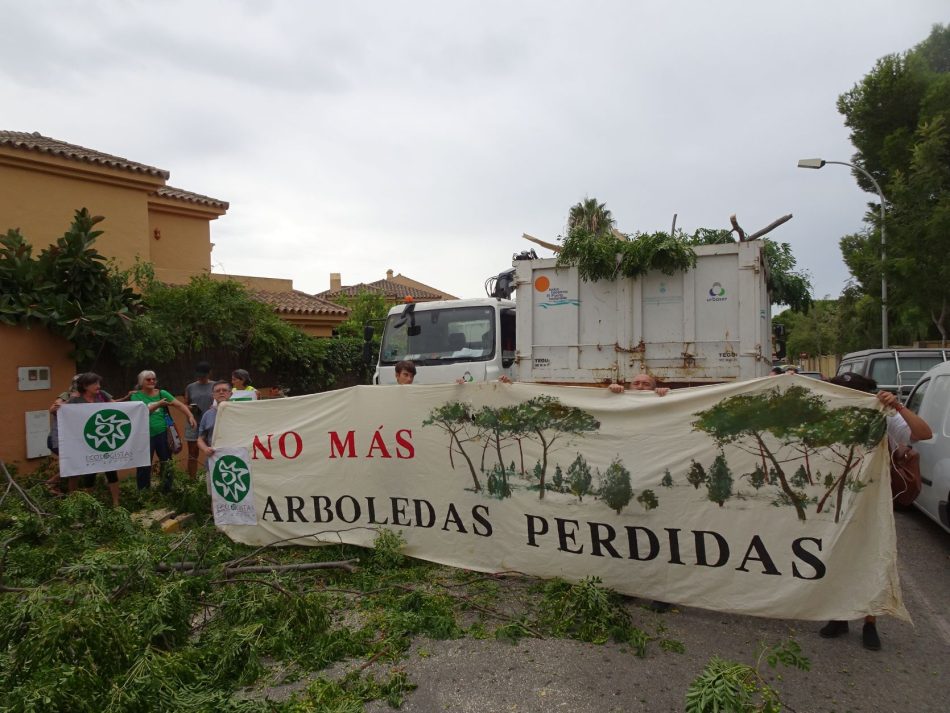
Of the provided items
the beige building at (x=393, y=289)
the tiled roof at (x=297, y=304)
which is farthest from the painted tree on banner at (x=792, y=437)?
the beige building at (x=393, y=289)

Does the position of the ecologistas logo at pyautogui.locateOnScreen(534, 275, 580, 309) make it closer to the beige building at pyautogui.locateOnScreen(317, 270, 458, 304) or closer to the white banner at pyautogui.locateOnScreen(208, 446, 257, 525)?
the white banner at pyautogui.locateOnScreen(208, 446, 257, 525)

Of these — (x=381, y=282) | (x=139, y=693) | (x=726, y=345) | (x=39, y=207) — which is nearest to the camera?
(x=139, y=693)

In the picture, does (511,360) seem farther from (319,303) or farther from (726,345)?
(319,303)

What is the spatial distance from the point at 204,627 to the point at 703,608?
11.0ft

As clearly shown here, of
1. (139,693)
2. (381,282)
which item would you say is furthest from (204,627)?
(381,282)

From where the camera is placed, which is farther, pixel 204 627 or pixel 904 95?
pixel 904 95

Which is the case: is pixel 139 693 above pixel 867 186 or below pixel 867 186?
below

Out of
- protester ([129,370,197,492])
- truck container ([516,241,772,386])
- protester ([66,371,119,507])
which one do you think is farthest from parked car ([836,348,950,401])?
protester ([66,371,119,507])

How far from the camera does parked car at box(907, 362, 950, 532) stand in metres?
6.07

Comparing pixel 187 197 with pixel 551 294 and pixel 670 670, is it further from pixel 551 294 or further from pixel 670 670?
pixel 670 670

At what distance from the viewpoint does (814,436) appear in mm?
4348

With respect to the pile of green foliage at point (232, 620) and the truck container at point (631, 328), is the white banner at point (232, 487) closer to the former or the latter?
the pile of green foliage at point (232, 620)

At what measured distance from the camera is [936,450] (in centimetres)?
634

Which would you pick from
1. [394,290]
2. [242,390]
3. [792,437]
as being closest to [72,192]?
[242,390]
